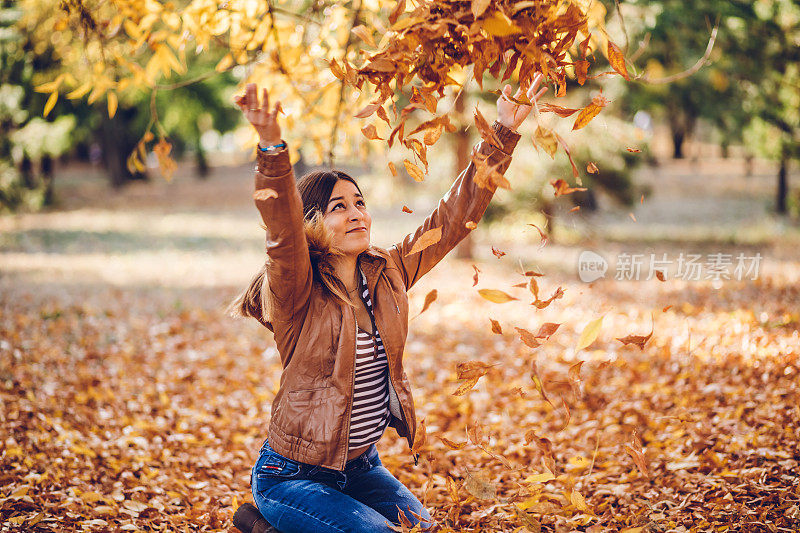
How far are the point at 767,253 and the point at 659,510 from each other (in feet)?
33.7

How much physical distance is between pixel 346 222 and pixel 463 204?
0.51 meters

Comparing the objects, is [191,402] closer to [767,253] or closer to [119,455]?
[119,455]

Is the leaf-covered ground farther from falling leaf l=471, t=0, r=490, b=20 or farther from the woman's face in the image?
falling leaf l=471, t=0, r=490, b=20

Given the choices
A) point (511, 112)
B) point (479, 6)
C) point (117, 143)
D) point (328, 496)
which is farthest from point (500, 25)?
point (117, 143)

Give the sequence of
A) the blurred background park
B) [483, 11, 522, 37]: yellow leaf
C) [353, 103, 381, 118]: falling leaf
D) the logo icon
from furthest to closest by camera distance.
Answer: the logo icon < the blurred background park < [353, 103, 381, 118]: falling leaf < [483, 11, 522, 37]: yellow leaf

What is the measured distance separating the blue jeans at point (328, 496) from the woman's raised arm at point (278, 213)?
625 mm

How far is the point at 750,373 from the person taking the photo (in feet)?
15.1

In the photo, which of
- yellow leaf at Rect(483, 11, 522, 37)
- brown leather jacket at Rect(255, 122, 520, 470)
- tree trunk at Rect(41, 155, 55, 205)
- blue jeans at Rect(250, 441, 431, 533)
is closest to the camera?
yellow leaf at Rect(483, 11, 522, 37)

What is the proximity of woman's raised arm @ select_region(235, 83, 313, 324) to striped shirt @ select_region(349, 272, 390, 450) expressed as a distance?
1.02ft

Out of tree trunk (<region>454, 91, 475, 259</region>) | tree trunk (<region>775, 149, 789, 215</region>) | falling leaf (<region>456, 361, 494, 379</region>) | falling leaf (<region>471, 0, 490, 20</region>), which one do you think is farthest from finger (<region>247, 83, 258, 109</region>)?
tree trunk (<region>775, 149, 789, 215</region>)

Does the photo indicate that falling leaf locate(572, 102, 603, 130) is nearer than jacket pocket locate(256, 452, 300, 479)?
Yes

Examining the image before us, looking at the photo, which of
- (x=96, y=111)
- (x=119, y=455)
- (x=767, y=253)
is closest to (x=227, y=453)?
(x=119, y=455)

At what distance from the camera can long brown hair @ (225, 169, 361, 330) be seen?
8.19 feet

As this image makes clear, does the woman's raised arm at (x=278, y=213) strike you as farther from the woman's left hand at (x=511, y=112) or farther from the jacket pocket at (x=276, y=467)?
the woman's left hand at (x=511, y=112)
